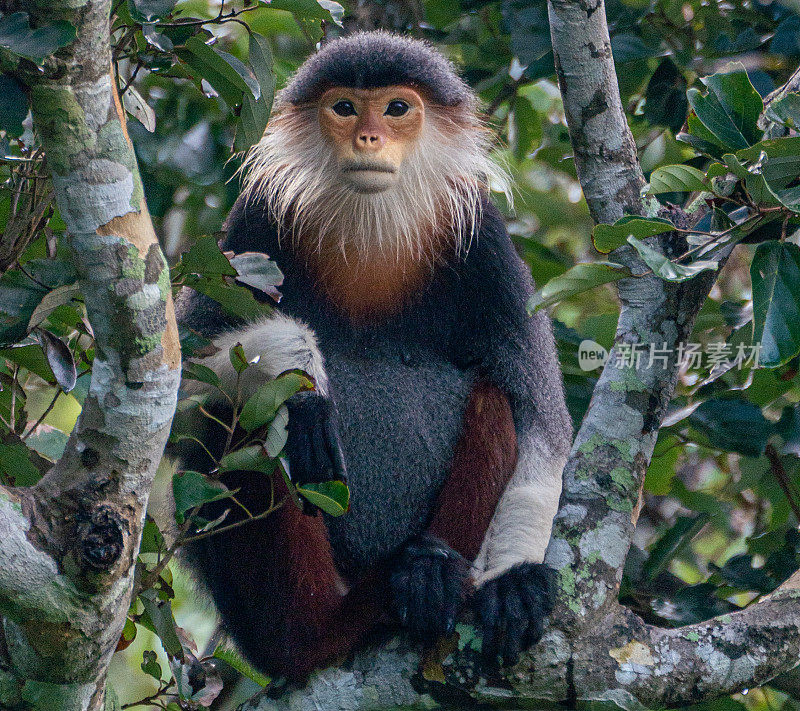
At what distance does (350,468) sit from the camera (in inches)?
128

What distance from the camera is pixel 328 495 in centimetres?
232

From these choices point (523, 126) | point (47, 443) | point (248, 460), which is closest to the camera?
point (248, 460)

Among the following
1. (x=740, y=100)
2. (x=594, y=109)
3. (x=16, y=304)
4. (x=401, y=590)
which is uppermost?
(x=740, y=100)

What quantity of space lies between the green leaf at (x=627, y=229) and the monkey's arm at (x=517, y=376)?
44.8 inches

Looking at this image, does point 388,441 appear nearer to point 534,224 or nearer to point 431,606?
point 431,606

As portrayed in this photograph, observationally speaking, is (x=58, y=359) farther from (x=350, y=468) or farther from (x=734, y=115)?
(x=734, y=115)

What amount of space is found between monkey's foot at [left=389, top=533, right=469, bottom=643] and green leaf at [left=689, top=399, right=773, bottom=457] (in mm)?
997

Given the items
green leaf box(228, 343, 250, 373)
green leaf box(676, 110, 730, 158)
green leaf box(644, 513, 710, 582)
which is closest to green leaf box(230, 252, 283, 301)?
green leaf box(228, 343, 250, 373)

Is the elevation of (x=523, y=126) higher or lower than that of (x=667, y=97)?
lower

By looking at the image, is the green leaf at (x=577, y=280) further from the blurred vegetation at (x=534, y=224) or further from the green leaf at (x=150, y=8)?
the green leaf at (x=150, y=8)

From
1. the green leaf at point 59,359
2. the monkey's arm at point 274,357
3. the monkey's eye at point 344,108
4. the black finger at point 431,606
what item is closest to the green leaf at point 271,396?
the monkey's arm at point 274,357

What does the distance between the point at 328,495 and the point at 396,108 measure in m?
1.63

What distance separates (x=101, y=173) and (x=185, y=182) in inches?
88.3

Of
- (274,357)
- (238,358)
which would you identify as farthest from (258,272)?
(274,357)
